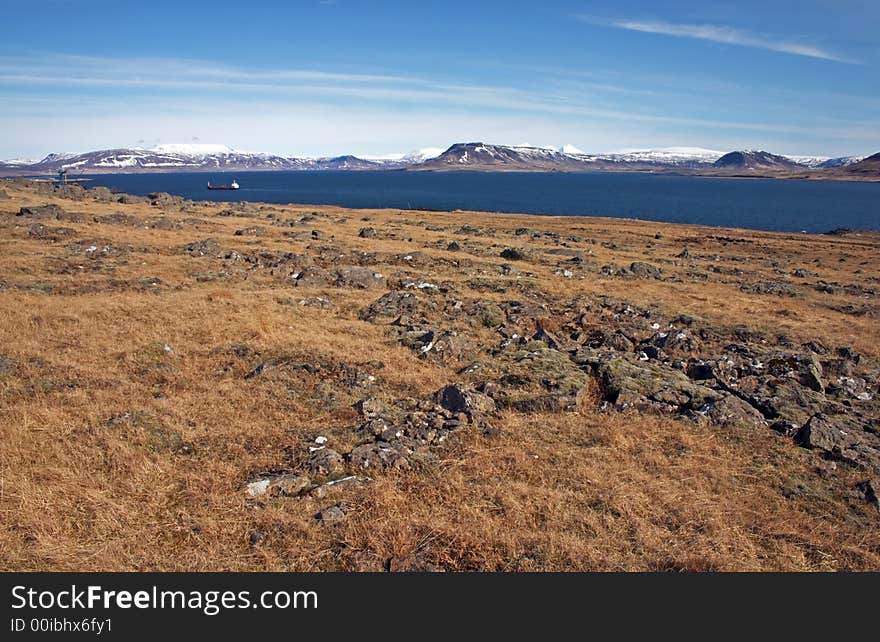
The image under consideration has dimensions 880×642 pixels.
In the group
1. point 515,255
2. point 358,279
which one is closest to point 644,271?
point 515,255

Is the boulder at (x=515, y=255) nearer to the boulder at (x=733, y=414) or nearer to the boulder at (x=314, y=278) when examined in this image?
the boulder at (x=314, y=278)

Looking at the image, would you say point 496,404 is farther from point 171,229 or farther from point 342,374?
point 171,229

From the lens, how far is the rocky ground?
7836mm

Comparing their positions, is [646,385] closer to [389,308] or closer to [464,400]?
[464,400]

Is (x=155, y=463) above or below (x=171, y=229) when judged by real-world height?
below

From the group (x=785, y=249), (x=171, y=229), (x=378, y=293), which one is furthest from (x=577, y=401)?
(x=785, y=249)

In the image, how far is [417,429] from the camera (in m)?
11.6

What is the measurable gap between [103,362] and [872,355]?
91.1 feet

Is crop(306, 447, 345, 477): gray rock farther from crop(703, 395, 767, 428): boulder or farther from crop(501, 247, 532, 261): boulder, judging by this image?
crop(501, 247, 532, 261): boulder

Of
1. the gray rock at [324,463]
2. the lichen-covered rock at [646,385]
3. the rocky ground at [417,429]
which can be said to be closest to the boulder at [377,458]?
the rocky ground at [417,429]

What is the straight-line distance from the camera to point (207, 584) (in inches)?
256

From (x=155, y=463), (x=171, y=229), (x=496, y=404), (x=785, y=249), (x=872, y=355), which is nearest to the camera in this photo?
(x=155, y=463)

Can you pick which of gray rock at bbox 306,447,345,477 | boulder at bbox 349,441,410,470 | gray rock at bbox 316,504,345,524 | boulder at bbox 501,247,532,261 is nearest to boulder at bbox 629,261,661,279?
boulder at bbox 501,247,532,261

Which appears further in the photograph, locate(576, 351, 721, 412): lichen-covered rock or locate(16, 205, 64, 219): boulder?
locate(16, 205, 64, 219): boulder
